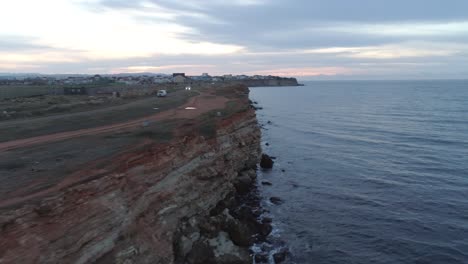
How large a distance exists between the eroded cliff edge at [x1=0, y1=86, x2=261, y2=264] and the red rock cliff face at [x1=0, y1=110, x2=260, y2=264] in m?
0.03

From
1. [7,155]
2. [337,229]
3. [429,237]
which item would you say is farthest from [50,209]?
[429,237]

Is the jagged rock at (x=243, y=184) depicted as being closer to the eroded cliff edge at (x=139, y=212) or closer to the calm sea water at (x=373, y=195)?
the calm sea water at (x=373, y=195)

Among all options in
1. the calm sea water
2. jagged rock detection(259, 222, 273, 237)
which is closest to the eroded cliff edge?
jagged rock detection(259, 222, 273, 237)

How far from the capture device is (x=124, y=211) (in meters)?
15.2

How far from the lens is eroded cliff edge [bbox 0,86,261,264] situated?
1174cm

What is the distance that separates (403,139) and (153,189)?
42.5 m

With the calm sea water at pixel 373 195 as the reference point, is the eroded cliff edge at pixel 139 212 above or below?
above

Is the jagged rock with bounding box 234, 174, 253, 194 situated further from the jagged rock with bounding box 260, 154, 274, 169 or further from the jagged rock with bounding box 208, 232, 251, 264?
the jagged rock with bounding box 208, 232, 251, 264

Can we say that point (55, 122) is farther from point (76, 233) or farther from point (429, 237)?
point (429, 237)

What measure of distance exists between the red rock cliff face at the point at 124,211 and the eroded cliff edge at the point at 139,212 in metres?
0.03

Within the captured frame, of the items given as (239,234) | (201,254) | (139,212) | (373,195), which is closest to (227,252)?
(201,254)

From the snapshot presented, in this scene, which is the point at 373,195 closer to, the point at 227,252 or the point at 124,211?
the point at 227,252

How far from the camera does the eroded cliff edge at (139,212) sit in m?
11.7

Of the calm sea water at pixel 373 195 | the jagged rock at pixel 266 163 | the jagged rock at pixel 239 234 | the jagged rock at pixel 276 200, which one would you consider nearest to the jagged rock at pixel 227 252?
the jagged rock at pixel 239 234
